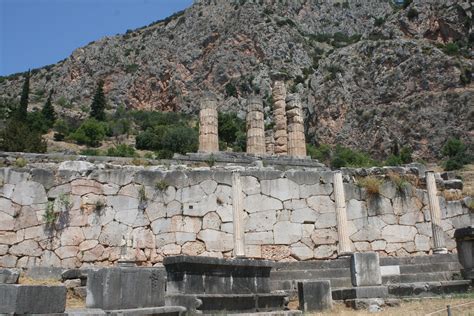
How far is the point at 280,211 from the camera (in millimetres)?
11734

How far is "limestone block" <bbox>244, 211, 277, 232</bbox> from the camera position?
11.5 m

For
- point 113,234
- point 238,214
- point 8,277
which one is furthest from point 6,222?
point 238,214

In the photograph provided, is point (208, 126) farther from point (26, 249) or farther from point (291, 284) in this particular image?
point (291, 284)

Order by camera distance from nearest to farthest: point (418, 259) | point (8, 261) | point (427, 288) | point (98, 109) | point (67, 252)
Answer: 1. point (427, 288)
2. point (8, 261)
3. point (67, 252)
4. point (418, 259)
5. point (98, 109)

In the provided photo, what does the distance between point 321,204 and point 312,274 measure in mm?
1998

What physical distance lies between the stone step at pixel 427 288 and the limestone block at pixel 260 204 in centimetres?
322

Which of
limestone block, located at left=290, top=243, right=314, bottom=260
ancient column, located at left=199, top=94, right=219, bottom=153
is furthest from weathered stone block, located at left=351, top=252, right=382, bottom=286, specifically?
ancient column, located at left=199, top=94, right=219, bottom=153

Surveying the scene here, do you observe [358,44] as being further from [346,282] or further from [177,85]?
[346,282]

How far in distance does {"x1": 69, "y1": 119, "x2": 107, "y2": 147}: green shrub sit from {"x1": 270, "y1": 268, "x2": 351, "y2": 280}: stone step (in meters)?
49.7

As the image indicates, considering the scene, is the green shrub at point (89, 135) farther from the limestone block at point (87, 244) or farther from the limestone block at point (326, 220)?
the limestone block at point (326, 220)

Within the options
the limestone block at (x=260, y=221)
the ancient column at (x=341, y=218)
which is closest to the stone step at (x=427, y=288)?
the ancient column at (x=341, y=218)

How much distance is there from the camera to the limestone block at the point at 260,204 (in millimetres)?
11656

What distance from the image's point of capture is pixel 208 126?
25.8 m

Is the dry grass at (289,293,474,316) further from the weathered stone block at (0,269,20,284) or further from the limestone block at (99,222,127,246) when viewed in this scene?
the weathered stone block at (0,269,20,284)
